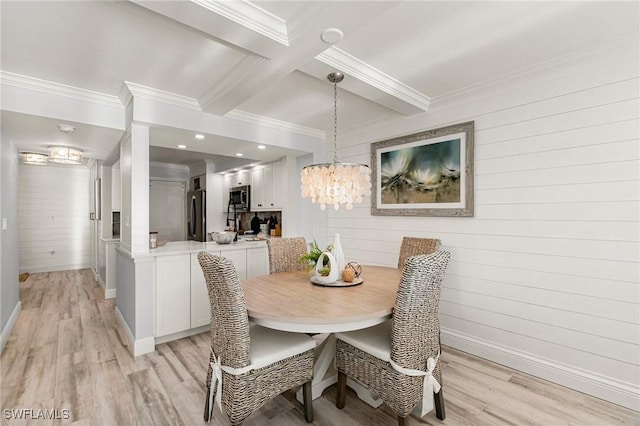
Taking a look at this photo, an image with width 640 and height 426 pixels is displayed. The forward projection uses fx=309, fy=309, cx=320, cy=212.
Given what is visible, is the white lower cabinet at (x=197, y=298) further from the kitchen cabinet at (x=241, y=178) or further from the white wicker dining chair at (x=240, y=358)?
the kitchen cabinet at (x=241, y=178)

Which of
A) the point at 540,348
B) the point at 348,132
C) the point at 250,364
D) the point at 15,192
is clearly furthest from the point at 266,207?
the point at 540,348

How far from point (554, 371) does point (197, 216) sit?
20.5ft

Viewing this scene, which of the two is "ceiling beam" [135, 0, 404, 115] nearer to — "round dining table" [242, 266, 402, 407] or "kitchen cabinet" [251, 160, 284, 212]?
"round dining table" [242, 266, 402, 407]

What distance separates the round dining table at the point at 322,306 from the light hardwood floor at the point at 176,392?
203 millimetres

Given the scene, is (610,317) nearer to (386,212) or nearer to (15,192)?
(386,212)

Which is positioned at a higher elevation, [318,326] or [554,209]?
[554,209]

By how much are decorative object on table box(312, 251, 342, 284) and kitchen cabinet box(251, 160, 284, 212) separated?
2.56 m

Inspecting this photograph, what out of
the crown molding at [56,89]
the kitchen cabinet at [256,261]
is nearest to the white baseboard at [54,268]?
the kitchen cabinet at [256,261]

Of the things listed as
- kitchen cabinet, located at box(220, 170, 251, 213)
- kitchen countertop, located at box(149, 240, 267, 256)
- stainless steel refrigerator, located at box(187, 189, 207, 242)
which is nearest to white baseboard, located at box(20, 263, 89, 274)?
stainless steel refrigerator, located at box(187, 189, 207, 242)

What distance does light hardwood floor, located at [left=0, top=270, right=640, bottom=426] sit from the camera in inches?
78.0

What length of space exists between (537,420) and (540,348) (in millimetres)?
695

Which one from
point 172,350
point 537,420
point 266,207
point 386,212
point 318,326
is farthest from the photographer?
point 266,207

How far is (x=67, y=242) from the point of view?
6.84 m

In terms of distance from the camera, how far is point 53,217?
6.66 metres
